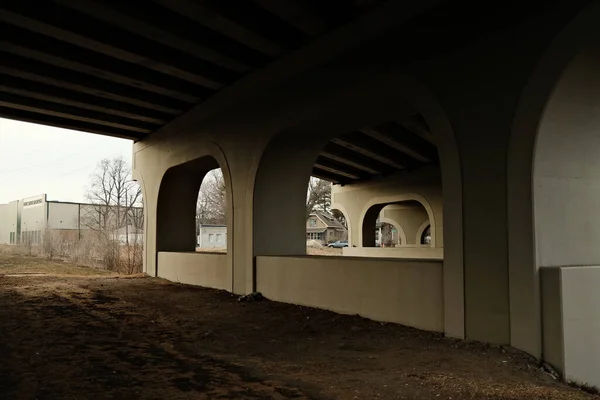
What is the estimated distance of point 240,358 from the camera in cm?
560

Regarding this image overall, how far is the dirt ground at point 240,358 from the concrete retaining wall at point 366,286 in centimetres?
23

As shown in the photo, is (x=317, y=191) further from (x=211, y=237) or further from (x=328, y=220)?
(x=328, y=220)

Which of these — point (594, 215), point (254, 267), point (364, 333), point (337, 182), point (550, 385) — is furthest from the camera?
point (337, 182)

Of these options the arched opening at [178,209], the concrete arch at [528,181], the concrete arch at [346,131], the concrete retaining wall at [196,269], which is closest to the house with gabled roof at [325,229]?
the arched opening at [178,209]

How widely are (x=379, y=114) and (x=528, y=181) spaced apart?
3454 mm

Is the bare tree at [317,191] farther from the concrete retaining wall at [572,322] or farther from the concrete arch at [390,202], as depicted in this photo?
the concrete retaining wall at [572,322]

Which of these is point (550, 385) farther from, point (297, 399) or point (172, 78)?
point (172, 78)

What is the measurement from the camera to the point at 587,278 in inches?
214

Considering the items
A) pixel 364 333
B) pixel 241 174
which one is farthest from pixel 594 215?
pixel 241 174

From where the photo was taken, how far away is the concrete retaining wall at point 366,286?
6.57m

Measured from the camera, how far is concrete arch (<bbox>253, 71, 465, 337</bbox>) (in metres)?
6.22

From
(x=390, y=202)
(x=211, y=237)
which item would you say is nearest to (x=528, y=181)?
(x=390, y=202)

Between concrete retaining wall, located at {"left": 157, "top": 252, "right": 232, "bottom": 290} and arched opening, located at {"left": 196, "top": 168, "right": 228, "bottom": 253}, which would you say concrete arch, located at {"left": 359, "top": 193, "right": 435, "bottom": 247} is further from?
arched opening, located at {"left": 196, "top": 168, "right": 228, "bottom": 253}

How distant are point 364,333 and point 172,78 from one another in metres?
7.08
